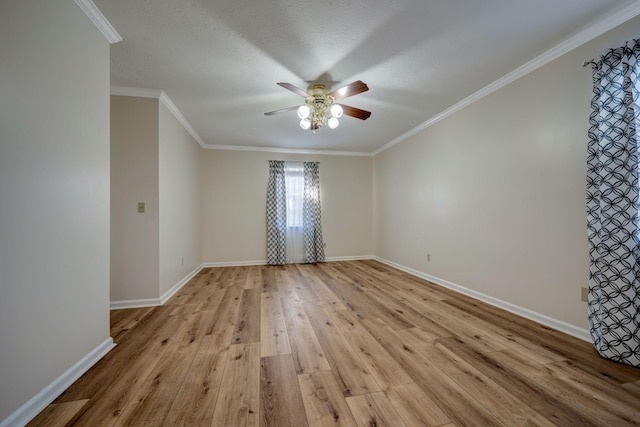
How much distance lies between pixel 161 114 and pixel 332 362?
3.14m

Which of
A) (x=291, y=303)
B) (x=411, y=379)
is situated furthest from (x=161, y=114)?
(x=411, y=379)

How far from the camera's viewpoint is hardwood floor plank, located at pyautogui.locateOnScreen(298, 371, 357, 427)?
1169 millimetres

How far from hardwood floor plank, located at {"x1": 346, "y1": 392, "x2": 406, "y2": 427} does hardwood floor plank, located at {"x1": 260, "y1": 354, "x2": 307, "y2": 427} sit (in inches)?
10.6

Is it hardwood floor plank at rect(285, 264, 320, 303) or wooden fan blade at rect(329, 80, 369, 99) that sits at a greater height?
wooden fan blade at rect(329, 80, 369, 99)

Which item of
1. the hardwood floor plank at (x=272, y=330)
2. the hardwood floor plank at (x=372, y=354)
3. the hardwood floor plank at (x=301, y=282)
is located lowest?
the hardwood floor plank at (x=301, y=282)

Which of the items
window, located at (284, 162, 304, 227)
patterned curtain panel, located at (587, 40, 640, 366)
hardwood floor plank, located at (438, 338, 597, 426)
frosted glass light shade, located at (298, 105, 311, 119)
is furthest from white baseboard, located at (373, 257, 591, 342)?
frosted glass light shade, located at (298, 105, 311, 119)

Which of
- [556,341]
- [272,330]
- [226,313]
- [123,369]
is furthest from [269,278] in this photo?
[556,341]

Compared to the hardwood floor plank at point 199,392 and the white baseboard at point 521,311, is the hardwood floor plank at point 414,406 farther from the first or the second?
the white baseboard at point 521,311

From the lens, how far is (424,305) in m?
2.71

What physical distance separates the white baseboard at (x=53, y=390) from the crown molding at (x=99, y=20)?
7.59 feet

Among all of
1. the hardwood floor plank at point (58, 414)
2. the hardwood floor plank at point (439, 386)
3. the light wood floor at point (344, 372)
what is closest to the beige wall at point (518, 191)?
the light wood floor at point (344, 372)

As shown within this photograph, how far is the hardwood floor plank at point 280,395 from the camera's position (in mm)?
1180

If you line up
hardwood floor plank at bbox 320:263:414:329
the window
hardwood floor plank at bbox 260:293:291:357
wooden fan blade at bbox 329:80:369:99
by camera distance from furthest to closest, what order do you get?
the window → hardwood floor plank at bbox 320:263:414:329 → wooden fan blade at bbox 329:80:369:99 → hardwood floor plank at bbox 260:293:291:357

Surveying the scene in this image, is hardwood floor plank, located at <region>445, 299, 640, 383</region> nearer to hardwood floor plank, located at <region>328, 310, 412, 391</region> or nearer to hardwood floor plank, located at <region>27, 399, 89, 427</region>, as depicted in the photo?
hardwood floor plank, located at <region>328, 310, 412, 391</region>
